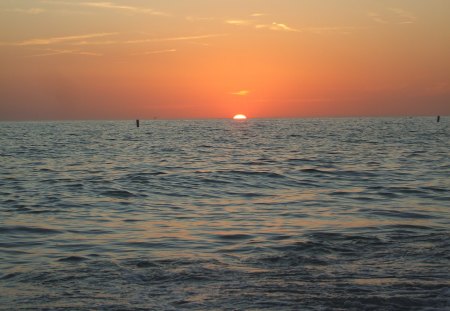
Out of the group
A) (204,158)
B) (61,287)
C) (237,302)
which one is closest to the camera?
(237,302)

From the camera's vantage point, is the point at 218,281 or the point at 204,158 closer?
the point at 218,281

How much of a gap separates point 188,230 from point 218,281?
5372 millimetres

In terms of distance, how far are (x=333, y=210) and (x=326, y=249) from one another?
6145 mm

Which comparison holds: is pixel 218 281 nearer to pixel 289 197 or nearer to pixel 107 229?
pixel 107 229

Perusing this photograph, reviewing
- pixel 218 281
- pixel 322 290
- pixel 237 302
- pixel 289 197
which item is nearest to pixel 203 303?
pixel 237 302

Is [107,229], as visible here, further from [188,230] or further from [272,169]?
[272,169]

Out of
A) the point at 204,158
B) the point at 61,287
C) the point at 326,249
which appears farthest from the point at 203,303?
the point at 204,158

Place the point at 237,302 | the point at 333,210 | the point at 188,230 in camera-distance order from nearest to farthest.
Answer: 1. the point at 237,302
2. the point at 188,230
3. the point at 333,210

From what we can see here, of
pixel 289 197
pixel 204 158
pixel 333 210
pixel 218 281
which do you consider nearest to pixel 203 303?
pixel 218 281

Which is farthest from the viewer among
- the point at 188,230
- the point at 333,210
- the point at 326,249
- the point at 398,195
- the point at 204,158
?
the point at 204,158

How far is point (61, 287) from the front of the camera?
30.9 ft

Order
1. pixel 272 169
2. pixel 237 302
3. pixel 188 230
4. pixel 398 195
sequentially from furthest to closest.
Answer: pixel 272 169 → pixel 398 195 → pixel 188 230 → pixel 237 302

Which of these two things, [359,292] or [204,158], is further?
[204,158]

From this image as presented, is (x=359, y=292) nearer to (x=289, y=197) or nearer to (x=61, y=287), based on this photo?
(x=61, y=287)
